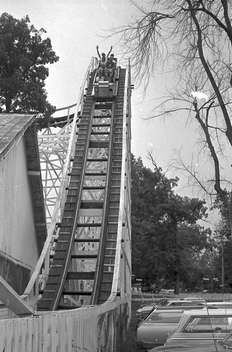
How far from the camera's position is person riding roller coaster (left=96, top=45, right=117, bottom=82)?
128 feet

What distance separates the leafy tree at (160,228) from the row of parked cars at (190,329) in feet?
156

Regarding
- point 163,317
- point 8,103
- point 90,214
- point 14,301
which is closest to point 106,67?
point 8,103

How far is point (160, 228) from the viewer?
217 ft

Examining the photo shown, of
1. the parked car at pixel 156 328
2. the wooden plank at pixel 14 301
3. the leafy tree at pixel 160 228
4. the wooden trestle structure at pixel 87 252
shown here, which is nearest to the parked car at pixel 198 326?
the wooden trestle structure at pixel 87 252

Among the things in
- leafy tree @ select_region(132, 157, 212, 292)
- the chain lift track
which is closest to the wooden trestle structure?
the chain lift track

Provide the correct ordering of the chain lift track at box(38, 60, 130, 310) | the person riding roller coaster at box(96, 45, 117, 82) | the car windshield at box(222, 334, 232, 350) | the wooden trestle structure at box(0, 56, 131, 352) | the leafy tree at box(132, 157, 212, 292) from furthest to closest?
the leafy tree at box(132, 157, 212, 292), the person riding roller coaster at box(96, 45, 117, 82), the chain lift track at box(38, 60, 130, 310), the wooden trestle structure at box(0, 56, 131, 352), the car windshield at box(222, 334, 232, 350)

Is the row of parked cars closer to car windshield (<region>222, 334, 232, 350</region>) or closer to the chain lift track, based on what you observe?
car windshield (<region>222, 334, 232, 350</region>)

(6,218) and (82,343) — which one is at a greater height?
(6,218)

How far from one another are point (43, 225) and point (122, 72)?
19494 mm

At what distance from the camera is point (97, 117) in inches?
1313

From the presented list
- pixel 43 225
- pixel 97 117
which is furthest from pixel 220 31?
pixel 97 117

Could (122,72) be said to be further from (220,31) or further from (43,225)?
(220,31)

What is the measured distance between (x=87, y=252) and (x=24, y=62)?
17.7 metres

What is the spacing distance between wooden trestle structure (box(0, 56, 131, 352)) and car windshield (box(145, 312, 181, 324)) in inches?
37.4
